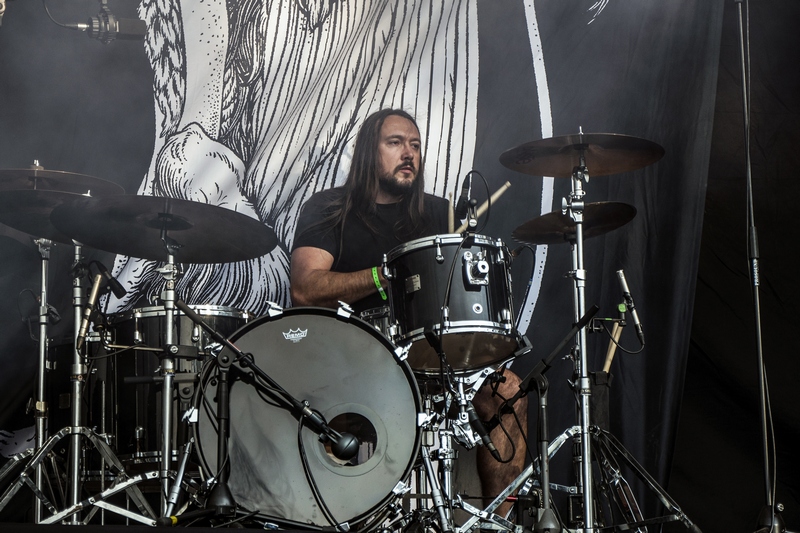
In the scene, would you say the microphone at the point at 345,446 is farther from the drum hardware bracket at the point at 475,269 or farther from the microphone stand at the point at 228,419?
the drum hardware bracket at the point at 475,269

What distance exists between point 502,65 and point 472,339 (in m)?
1.62

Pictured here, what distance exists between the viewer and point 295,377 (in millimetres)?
3213

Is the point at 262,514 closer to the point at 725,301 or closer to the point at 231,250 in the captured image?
the point at 231,250

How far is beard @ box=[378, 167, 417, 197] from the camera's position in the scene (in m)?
4.34

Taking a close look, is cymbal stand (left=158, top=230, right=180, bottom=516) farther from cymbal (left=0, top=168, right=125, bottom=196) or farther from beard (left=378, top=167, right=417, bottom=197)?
beard (left=378, top=167, right=417, bottom=197)

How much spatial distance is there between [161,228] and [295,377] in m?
0.89

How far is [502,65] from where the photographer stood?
4.38 metres

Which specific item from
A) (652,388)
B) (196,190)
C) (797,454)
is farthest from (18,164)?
(797,454)

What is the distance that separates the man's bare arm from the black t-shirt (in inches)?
2.2

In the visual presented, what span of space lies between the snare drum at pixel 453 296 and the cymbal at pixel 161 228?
0.65m

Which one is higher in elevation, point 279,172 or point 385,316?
point 279,172

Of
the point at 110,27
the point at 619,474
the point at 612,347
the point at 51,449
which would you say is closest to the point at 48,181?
the point at 110,27

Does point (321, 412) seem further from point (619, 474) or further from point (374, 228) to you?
point (374, 228)

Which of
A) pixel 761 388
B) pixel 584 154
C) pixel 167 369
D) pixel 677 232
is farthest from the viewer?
pixel 677 232
